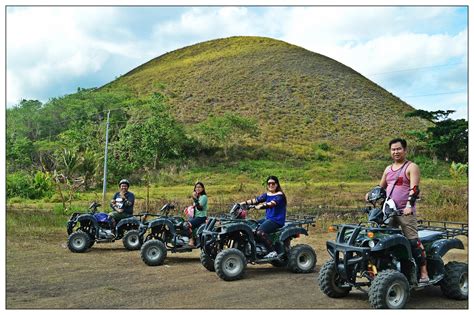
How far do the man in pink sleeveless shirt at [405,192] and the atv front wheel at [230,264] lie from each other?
2584 mm

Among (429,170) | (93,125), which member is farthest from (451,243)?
(93,125)

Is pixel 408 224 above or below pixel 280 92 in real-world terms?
below

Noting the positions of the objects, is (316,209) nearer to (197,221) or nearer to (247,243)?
(197,221)

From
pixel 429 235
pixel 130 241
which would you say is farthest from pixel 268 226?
pixel 130 241

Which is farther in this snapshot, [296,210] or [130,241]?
[296,210]

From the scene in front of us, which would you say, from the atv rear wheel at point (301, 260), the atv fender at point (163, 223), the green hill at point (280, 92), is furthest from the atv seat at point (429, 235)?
the green hill at point (280, 92)

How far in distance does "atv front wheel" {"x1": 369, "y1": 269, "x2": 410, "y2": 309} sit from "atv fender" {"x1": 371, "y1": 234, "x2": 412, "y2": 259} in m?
0.28

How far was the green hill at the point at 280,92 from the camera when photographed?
57.2 metres

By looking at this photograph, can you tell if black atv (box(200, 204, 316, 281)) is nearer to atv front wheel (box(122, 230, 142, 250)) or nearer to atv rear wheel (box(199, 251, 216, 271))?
atv rear wheel (box(199, 251, 216, 271))

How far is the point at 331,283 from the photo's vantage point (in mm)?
6582

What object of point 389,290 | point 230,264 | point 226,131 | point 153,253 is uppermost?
point 226,131

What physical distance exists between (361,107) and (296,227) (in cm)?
5917

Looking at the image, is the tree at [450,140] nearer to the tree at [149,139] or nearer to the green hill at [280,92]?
the green hill at [280,92]

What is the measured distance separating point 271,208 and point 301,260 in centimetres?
105
